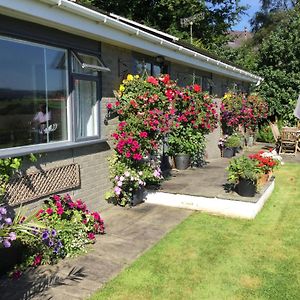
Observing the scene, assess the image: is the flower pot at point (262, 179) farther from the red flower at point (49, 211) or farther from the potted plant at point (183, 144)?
the red flower at point (49, 211)

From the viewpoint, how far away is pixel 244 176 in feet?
22.2

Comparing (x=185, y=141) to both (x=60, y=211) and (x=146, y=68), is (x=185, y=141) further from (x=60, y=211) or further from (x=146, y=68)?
(x=60, y=211)

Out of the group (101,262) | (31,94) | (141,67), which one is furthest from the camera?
(141,67)

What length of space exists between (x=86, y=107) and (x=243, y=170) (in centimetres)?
293

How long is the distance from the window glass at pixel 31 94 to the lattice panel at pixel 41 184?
449 millimetres

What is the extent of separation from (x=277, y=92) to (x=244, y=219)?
520 inches

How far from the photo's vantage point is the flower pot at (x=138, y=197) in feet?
23.3

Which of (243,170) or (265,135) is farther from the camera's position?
(265,135)

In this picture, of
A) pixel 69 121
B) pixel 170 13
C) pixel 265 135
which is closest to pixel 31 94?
pixel 69 121

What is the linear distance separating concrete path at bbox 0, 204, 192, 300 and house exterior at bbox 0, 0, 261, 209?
86 cm

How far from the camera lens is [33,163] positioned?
5.07 m

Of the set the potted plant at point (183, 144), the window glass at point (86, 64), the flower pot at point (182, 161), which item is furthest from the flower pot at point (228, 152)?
the window glass at point (86, 64)

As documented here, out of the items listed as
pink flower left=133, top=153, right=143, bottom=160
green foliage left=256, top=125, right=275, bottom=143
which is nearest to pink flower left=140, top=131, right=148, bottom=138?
pink flower left=133, top=153, right=143, bottom=160

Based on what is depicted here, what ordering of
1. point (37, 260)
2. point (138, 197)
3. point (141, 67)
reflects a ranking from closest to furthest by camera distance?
point (37, 260), point (138, 197), point (141, 67)
